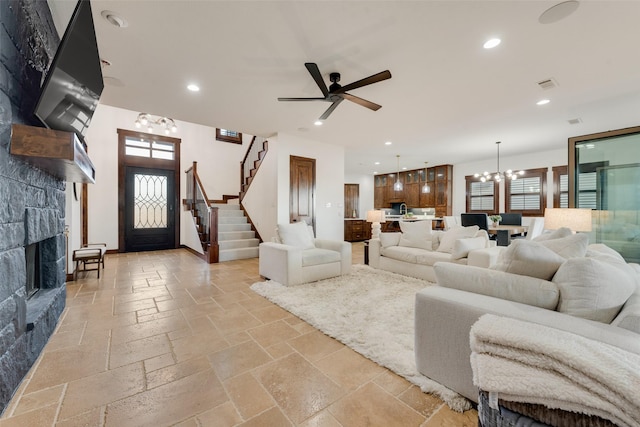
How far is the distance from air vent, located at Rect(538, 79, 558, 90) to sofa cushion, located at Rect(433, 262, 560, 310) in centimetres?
306

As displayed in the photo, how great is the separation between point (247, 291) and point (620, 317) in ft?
10.6

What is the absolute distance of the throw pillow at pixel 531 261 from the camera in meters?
1.44

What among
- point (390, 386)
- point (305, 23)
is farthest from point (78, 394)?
point (305, 23)

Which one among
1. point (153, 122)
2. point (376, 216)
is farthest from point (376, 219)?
point (153, 122)

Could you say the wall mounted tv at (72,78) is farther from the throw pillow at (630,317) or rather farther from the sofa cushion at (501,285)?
the throw pillow at (630,317)

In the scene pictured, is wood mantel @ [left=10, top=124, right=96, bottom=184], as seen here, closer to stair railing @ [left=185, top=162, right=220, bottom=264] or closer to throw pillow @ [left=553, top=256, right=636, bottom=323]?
throw pillow @ [left=553, top=256, right=636, bottom=323]

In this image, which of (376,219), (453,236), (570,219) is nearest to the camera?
(570,219)

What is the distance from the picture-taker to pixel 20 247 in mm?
1649

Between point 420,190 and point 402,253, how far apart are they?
604cm

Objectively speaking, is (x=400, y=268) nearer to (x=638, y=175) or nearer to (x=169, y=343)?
(x=169, y=343)

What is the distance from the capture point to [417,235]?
173 inches

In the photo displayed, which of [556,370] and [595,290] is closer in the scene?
[556,370]

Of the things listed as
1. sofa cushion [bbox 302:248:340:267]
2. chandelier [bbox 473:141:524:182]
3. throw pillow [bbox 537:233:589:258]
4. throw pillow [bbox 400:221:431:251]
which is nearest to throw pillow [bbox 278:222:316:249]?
sofa cushion [bbox 302:248:340:267]

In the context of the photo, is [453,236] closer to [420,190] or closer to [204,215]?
[204,215]
